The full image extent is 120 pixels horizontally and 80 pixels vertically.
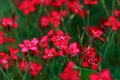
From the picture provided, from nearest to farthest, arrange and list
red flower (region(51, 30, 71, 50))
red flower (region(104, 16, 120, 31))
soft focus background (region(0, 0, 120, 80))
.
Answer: red flower (region(51, 30, 71, 50)), red flower (region(104, 16, 120, 31)), soft focus background (region(0, 0, 120, 80))

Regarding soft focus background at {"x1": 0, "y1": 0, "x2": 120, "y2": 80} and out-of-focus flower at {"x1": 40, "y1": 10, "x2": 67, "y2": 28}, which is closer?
soft focus background at {"x1": 0, "y1": 0, "x2": 120, "y2": 80}

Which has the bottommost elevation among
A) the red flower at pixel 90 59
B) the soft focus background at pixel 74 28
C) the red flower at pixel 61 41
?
the soft focus background at pixel 74 28

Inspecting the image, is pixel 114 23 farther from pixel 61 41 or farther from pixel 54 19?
pixel 54 19

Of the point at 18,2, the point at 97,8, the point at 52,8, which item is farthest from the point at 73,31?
the point at 18,2

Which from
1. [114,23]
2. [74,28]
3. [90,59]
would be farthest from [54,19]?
[90,59]

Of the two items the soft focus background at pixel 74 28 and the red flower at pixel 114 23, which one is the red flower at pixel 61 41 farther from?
the red flower at pixel 114 23

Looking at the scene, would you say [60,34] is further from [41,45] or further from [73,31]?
[73,31]

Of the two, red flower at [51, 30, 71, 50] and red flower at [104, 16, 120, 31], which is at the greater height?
red flower at [51, 30, 71, 50]

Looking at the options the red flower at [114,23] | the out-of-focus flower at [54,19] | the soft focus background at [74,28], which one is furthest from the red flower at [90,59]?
the out-of-focus flower at [54,19]

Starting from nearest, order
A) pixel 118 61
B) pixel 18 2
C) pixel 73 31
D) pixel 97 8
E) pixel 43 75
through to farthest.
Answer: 1. pixel 43 75
2. pixel 118 61
3. pixel 73 31
4. pixel 97 8
5. pixel 18 2

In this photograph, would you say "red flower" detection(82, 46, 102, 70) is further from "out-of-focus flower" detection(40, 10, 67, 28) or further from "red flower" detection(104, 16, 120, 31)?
"out-of-focus flower" detection(40, 10, 67, 28)

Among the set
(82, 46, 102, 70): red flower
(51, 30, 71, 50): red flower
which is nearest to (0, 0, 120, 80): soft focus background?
(82, 46, 102, 70): red flower
